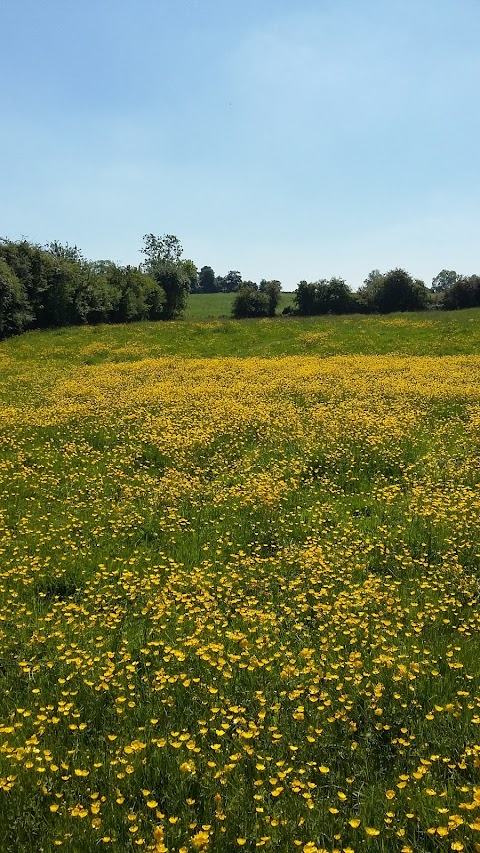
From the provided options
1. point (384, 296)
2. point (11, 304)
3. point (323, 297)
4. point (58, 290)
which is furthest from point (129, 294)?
point (384, 296)

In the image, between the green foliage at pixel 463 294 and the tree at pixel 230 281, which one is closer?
the green foliage at pixel 463 294

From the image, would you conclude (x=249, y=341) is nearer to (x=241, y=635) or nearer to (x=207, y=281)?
(x=241, y=635)

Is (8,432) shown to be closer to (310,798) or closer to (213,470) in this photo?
(213,470)

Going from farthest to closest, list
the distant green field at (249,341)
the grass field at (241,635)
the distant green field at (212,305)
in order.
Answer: the distant green field at (212,305) < the distant green field at (249,341) < the grass field at (241,635)

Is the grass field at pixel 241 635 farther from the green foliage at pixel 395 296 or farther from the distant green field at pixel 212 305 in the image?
the distant green field at pixel 212 305

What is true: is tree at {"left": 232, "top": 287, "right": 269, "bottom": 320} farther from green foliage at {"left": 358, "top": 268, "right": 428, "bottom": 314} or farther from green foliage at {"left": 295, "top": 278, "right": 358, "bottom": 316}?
green foliage at {"left": 358, "top": 268, "right": 428, "bottom": 314}

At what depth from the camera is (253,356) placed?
91.9 ft

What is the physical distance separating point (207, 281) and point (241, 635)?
157 metres

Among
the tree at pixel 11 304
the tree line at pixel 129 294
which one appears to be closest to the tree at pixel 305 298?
the tree line at pixel 129 294

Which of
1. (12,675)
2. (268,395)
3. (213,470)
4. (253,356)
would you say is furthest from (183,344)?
(12,675)

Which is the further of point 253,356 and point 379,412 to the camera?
point 253,356

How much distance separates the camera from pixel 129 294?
5288cm

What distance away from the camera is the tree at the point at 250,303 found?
60.4 metres

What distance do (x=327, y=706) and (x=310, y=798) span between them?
3.05 feet
